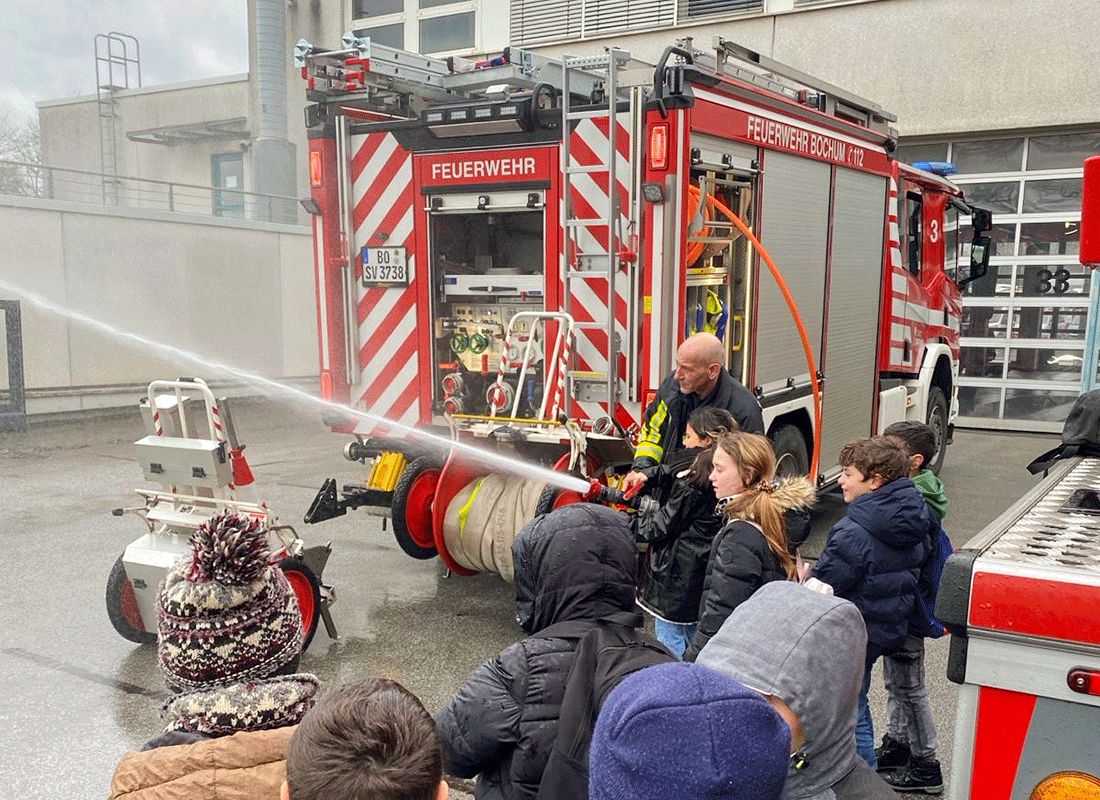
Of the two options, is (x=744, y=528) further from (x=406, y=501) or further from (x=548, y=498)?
(x=406, y=501)

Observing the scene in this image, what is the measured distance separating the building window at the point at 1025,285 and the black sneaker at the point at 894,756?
953 cm

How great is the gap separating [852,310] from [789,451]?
1.57 metres

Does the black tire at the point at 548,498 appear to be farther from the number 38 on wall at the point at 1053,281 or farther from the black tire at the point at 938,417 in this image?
the number 38 on wall at the point at 1053,281

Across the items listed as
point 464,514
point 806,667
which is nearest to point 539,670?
point 806,667

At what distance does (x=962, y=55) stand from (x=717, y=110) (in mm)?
8202

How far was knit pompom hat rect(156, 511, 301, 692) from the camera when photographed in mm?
2174

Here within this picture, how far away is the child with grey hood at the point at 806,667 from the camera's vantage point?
166cm

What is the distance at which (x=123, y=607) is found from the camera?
16.1ft

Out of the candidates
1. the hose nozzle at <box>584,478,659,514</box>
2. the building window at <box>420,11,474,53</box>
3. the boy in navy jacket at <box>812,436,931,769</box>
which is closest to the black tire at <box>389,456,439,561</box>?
the hose nozzle at <box>584,478,659,514</box>

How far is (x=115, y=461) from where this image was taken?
1034 centimetres

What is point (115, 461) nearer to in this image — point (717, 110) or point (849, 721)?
point (717, 110)

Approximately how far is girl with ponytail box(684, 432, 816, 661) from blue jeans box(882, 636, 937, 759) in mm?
711

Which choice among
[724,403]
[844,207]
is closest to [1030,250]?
[844,207]

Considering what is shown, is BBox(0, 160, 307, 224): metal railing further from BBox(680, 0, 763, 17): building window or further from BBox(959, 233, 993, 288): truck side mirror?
BBox(959, 233, 993, 288): truck side mirror
